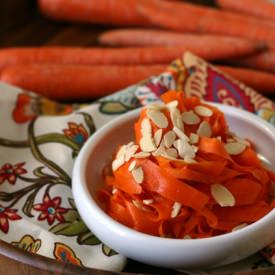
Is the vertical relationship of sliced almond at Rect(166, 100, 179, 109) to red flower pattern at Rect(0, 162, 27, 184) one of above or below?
above

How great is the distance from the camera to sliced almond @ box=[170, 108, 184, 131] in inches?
29.7

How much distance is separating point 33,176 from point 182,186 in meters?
0.24

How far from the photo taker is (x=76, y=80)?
1.11 metres

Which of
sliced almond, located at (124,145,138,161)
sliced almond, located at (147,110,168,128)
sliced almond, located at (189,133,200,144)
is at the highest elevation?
sliced almond, located at (189,133,200,144)

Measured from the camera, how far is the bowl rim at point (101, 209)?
0.69 meters

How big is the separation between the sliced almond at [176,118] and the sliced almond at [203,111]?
32mm

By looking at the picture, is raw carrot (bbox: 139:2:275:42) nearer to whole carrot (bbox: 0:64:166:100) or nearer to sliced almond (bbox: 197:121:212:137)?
whole carrot (bbox: 0:64:166:100)

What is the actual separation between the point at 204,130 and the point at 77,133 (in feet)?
0.73

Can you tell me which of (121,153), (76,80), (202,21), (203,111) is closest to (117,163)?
(121,153)

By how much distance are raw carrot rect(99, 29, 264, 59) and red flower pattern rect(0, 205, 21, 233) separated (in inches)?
20.8

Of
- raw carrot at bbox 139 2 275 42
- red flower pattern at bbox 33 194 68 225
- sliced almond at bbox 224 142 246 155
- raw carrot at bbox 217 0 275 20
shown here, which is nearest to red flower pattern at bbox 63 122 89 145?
red flower pattern at bbox 33 194 68 225

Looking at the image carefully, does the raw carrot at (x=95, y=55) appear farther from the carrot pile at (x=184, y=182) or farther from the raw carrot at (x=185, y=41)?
the carrot pile at (x=184, y=182)

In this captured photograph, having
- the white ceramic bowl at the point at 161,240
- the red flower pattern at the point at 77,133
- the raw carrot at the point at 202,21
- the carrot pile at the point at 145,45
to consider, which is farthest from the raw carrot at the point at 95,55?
the white ceramic bowl at the point at 161,240

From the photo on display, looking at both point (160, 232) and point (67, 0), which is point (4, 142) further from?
point (67, 0)
